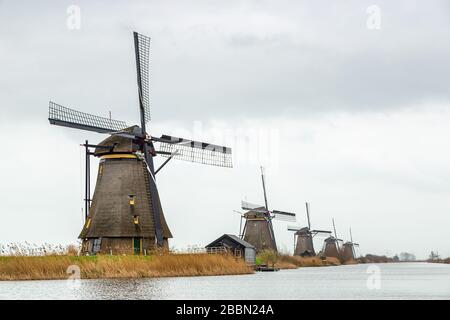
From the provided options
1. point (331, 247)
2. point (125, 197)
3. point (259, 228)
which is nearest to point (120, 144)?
point (125, 197)

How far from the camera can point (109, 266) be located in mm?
35625

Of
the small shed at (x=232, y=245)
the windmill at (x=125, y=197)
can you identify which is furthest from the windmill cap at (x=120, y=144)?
the small shed at (x=232, y=245)

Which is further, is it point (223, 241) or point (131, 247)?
point (223, 241)

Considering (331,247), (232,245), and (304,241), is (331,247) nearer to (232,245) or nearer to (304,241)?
(304,241)

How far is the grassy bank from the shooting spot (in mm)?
34031

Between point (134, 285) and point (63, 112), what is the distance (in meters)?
11.9

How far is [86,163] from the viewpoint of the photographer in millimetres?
42688

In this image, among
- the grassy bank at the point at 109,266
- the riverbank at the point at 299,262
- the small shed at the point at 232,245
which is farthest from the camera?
the riverbank at the point at 299,262

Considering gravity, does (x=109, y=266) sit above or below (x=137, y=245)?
below

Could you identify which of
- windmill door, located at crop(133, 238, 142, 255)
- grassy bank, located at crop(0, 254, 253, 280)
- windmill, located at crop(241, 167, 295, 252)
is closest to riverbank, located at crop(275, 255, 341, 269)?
windmill, located at crop(241, 167, 295, 252)

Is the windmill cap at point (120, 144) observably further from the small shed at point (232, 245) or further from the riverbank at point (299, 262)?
the riverbank at point (299, 262)

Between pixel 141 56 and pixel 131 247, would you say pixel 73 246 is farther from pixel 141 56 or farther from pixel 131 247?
pixel 141 56

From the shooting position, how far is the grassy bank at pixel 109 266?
34.0 metres
